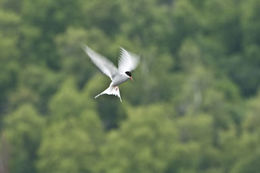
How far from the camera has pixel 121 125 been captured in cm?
7369

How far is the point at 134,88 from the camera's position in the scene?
79.8 metres

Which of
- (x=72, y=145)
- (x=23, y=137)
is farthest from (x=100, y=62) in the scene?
(x=23, y=137)

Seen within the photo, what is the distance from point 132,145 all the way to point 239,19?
32272 mm

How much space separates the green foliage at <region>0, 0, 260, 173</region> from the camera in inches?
2781

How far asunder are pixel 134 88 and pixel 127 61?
6449cm

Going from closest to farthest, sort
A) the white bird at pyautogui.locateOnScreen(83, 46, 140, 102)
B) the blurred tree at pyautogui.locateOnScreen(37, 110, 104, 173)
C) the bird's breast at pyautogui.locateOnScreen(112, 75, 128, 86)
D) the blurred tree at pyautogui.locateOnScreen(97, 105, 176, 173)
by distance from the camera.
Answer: the white bird at pyautogui.locateOnScreen(83, 46, 140, 102)
the bird's breast at pyautogui.locateOnScreen(112, 75, 128, 86)
the blurred tree at pyautogui.locateOnScreen(97, 105, 176, 173)
the blurred tree at pyautogui.locateOnScreen(37, 110, 104, 173)

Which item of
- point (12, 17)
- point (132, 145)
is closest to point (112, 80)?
point (132, 145)

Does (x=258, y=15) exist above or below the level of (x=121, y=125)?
above

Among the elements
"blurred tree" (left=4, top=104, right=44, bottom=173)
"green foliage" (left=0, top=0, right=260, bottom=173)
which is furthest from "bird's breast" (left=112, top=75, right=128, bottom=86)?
"blurred tree" (left=4, top=104, right=44, bottom=173)

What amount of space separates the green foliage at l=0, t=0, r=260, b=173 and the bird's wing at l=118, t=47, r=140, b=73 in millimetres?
48475

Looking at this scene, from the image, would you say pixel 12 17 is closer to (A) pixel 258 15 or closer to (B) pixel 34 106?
(B) pixel 34 106

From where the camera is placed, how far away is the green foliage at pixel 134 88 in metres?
70.6

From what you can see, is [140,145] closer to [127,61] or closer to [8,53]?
[8,53]

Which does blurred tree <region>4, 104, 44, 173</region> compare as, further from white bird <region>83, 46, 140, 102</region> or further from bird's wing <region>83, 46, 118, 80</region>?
bird's wing <region>83, 46, 118, 80</region>
